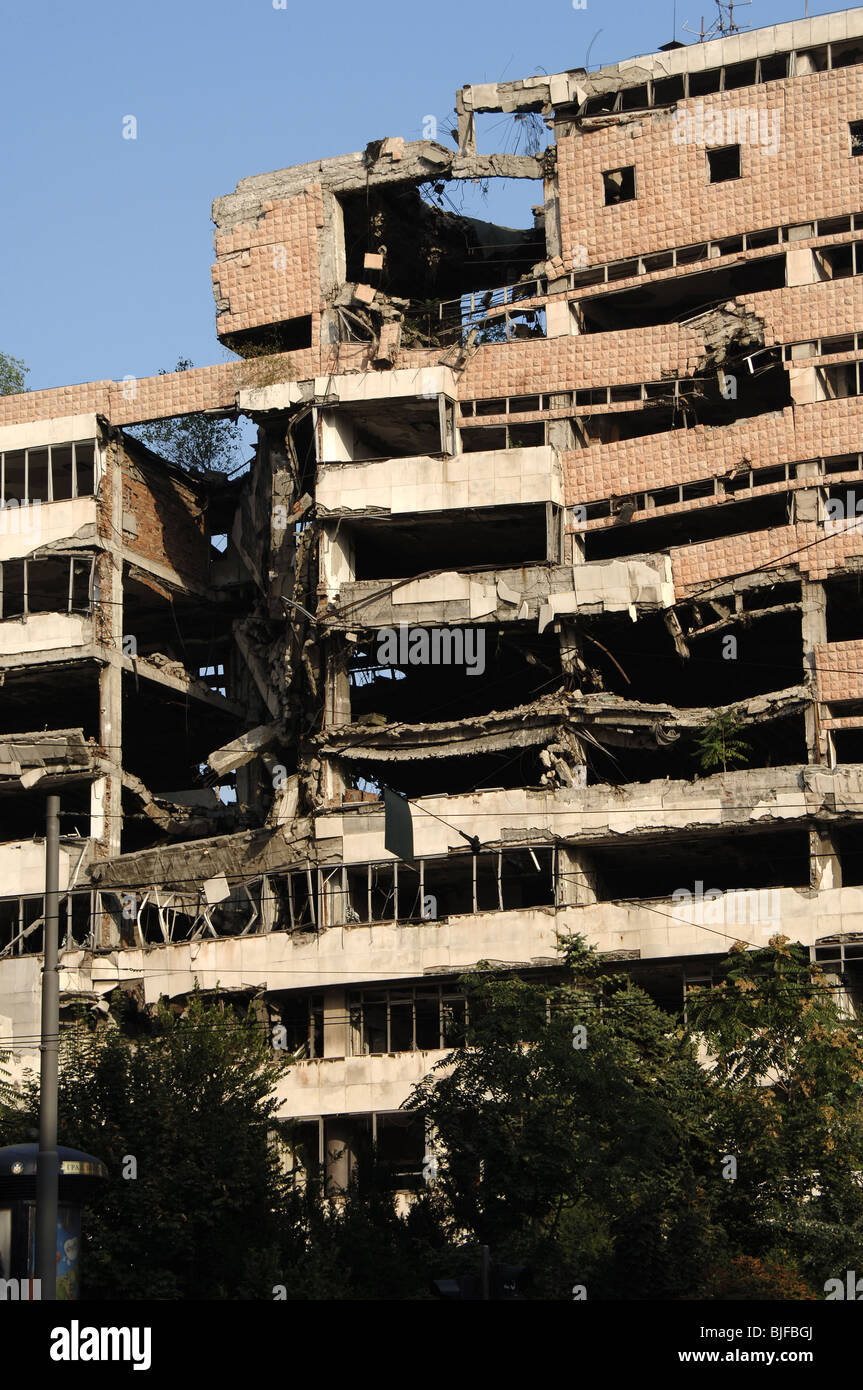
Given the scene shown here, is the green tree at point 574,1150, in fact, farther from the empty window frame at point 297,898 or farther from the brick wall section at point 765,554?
the brick wall section at point 765,554

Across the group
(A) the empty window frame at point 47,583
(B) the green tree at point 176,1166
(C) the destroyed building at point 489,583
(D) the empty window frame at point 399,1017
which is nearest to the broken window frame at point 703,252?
(C) the destroyed building at point 489,583

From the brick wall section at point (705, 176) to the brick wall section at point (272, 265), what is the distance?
7.32 metres

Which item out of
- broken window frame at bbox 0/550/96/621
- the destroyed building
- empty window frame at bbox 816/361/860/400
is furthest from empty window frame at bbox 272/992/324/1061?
empty window frame at bbox 816/361/860/400

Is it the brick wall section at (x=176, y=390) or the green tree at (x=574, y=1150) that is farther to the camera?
the brick wall section at (x=176, y=390)

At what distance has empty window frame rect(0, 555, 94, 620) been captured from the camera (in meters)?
55.1

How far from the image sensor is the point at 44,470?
56.6 meters

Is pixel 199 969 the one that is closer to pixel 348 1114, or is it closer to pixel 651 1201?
pixel 348 1114

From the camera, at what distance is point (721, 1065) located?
1403 inches

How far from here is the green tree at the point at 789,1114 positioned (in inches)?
1182

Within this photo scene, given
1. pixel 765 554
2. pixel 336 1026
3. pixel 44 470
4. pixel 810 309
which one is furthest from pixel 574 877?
pixel 44 470

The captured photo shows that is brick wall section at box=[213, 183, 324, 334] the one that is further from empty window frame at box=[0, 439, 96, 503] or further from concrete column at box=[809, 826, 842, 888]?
concrete column at box=[809, 826, 842, 888]

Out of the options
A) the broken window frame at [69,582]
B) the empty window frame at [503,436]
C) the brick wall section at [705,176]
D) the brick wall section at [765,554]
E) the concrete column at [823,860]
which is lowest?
the concrete column at [823,860]

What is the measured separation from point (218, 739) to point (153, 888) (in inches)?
541

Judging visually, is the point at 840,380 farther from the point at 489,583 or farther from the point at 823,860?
the point at 823,860
